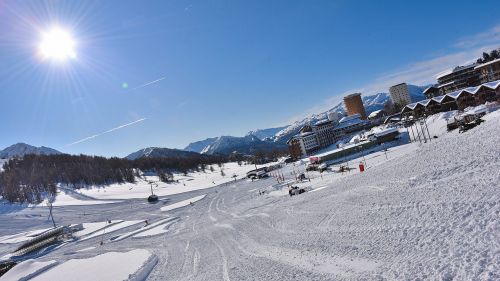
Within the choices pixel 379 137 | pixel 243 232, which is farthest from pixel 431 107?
pixel 243 232

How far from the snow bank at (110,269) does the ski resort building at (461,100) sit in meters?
72.6

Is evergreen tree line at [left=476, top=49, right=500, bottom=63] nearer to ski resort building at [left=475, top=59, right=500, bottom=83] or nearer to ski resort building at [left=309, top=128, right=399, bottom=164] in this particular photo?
ski resort building at [left=475, top=59, right=500, bottom=83]

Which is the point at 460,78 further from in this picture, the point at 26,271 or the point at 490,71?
the point at 26,271

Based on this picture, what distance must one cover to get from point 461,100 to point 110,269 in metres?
85.2

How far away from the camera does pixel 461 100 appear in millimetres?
83062

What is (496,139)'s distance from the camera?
2744 cm

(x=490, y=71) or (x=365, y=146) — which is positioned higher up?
(x=490, y=71)

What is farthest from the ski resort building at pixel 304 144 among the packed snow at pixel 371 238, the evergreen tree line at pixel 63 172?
the packed snow at pixel 371 238

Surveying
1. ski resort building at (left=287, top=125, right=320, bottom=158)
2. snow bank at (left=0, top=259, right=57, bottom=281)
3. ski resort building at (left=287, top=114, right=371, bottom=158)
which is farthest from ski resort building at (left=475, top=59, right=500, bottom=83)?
snow bank at (left=0, top=259, right=57, bottom=281)

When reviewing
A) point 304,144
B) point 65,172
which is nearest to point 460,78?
point 304,144

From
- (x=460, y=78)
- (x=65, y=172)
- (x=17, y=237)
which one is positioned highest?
(x=65, y=172)

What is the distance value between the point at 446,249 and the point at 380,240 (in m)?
3.63

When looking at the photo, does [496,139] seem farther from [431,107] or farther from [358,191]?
[431,107]

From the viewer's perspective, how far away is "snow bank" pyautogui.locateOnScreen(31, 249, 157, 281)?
76.2 ft
